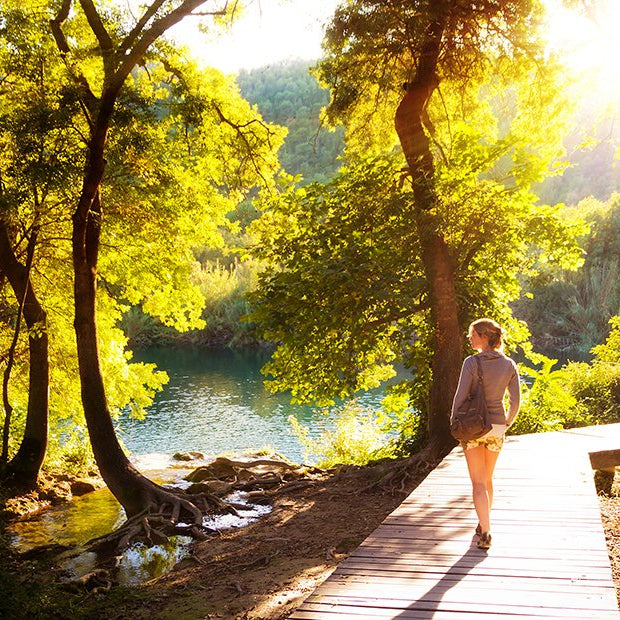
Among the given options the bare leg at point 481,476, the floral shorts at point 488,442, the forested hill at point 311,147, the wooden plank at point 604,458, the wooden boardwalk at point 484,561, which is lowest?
the wooden plank at point 604,458

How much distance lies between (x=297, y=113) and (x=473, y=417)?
9232cm

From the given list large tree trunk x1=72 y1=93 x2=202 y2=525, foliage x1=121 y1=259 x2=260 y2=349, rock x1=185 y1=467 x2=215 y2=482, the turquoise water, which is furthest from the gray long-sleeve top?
foliage x1=121 y1=259 x2=260 y2=349

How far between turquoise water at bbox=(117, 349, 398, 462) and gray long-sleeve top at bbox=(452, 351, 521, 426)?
1103 centimetres

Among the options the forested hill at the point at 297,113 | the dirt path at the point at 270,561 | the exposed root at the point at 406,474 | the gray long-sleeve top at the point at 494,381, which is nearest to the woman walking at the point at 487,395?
the gray long-sleeve top at the point at 494,381

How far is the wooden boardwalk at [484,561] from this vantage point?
4301 mm

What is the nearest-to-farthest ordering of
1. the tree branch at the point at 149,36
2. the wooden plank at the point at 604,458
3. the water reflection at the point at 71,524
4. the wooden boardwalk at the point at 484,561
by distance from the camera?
the wooden boardwalk at the point at 484,561
the wooden plank at the point at 604,458
the tree branch at the point at 149,36
the water reflection at the point at 71,524

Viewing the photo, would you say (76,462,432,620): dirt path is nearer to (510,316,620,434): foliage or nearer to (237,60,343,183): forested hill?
(510,316,620,434): foliage

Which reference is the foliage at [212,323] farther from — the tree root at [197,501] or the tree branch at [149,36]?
the tree branch at [149,36]

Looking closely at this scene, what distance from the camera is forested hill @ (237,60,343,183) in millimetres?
80625

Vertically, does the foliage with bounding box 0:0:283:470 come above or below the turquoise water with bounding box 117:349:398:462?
above

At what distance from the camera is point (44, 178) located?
9.27 meters

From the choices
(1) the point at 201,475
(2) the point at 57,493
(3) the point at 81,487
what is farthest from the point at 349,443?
(2) the point at 57,493

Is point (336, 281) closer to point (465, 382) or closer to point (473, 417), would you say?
point (465, 382)

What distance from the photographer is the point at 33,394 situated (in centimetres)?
1266
